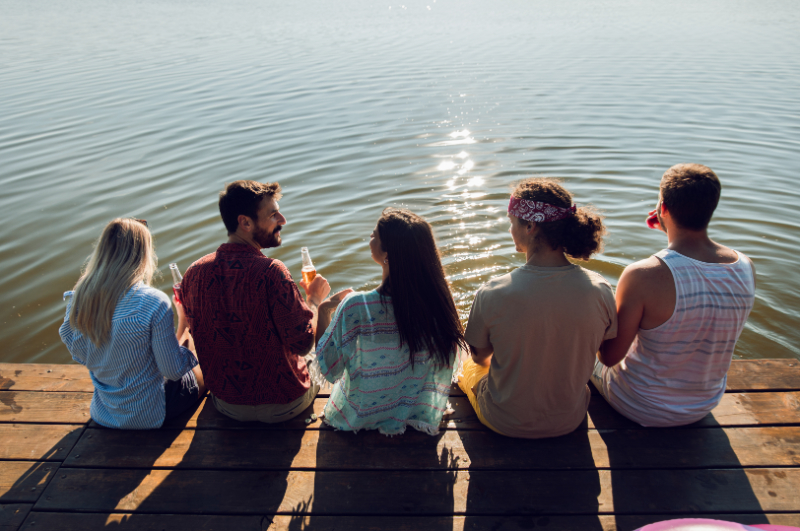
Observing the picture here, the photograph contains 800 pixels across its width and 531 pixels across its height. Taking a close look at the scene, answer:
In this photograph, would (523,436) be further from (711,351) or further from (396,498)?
(711,351)

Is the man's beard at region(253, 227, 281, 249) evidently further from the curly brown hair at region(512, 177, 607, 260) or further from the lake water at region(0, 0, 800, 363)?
the lake water at region(0, 0, 800, 363)

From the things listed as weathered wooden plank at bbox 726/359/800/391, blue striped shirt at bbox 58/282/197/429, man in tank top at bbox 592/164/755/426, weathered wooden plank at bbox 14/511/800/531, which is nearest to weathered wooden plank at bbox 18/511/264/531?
weathered wooden plank at bbox 14/511/800/531

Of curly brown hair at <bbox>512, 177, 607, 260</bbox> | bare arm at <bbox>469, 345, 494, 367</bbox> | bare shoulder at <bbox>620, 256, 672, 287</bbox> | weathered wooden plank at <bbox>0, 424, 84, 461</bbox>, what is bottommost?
weathered wooden plank at <bbox>0, 424, 84, 461</bbox>

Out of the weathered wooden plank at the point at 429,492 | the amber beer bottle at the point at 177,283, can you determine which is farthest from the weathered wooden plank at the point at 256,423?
the amber beer bottle at the point at 177,283

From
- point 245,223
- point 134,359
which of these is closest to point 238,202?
point 245,223

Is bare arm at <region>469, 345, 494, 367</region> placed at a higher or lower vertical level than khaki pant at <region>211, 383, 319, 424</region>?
higher

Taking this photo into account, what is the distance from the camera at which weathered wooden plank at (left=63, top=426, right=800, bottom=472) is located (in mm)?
2904

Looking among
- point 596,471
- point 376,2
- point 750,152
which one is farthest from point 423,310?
point 376,2

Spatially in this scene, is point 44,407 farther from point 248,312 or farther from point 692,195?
point 692,195

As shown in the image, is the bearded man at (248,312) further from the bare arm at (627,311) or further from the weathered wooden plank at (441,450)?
the bare arm at (627,311)

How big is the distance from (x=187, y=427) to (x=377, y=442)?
1207 mm

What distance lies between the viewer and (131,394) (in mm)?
3088

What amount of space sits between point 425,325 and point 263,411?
119cm

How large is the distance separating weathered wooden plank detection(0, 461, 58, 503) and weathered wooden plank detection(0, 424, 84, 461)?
0.05 m
